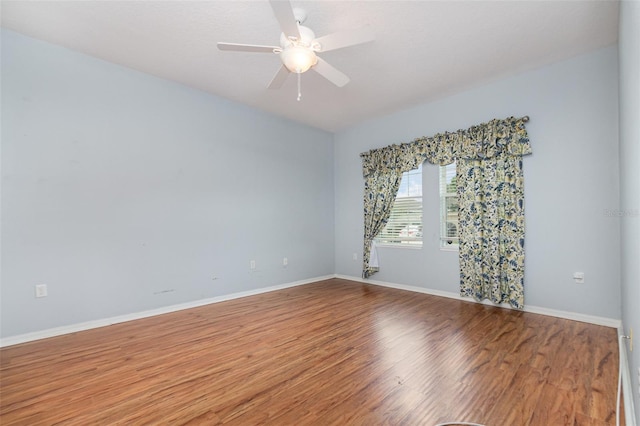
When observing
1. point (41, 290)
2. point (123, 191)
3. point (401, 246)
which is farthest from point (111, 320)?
point (401, 246)

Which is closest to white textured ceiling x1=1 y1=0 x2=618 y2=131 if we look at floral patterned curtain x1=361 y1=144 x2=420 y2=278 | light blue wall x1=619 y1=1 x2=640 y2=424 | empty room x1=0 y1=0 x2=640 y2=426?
empty room x1=0 y1=0 x2=640 y2=426

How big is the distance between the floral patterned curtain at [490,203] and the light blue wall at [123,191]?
8.94 ft

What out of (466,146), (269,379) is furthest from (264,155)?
(269,379)

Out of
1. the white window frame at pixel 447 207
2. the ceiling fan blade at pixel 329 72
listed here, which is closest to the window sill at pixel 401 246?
the white window frame at pixel 447 207

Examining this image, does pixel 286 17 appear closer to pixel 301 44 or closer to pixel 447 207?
pixel 301 44

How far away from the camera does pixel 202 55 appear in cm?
304

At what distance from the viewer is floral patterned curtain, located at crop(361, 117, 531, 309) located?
347 centimetres

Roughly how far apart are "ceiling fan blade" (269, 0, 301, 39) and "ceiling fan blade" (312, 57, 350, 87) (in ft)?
1.23

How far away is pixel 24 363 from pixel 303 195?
3.88 m

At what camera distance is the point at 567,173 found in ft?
10.5

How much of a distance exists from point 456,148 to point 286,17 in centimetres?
303

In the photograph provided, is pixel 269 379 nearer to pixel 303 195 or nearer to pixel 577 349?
pixel 577 349

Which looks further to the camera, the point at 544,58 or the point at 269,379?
the point at 544,58

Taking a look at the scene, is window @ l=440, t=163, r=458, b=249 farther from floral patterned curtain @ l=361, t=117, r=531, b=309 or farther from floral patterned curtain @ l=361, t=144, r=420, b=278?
floral patterned curtain @ l=361, t=144, r=420, b=278
